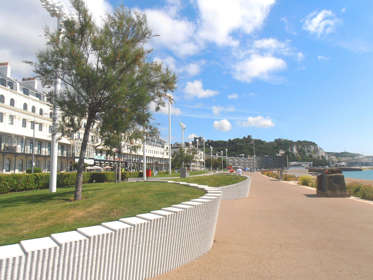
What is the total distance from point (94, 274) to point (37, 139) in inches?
1676

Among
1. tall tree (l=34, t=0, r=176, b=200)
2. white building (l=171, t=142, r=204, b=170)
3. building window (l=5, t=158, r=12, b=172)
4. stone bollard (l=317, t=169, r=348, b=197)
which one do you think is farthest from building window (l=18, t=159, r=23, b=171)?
stone bollard (l=317, t=169, r=348, b=197)

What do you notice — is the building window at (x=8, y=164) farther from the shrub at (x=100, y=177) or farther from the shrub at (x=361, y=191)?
the shrub at (x=361, y=191)

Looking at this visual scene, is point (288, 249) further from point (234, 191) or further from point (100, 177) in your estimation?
point (100, 177)

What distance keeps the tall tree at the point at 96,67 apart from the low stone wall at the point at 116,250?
188 inches

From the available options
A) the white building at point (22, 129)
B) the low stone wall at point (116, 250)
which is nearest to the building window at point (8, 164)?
the white building at point (22, 129)

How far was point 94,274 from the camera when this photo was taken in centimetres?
297

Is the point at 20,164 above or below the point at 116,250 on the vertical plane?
above

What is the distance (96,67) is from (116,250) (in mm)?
6411

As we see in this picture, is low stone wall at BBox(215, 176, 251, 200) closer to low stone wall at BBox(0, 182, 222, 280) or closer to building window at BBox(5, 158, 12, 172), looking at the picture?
low stone wall at BBox(0, 182, 222, 280)

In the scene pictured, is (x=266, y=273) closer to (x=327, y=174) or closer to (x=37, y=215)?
(x=37, y=215)

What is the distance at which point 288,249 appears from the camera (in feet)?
17.9

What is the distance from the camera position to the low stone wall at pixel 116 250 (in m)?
2.51

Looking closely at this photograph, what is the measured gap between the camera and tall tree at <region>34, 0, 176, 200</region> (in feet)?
25.9

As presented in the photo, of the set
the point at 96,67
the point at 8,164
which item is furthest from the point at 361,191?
the point at 8,164
